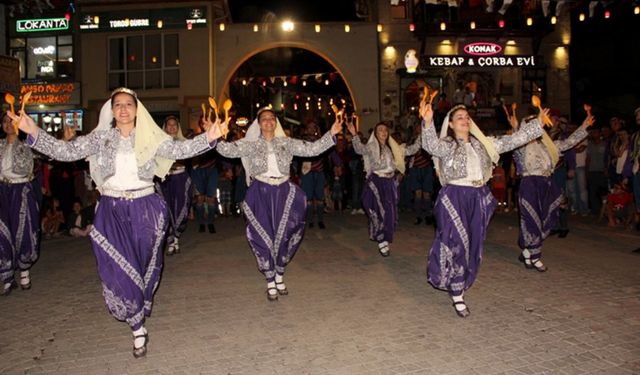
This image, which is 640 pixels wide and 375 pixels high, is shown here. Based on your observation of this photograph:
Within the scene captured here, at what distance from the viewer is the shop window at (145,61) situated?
2217cm

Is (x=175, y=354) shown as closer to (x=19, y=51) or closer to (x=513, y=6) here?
(x=513, y=6)

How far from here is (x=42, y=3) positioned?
1562cm

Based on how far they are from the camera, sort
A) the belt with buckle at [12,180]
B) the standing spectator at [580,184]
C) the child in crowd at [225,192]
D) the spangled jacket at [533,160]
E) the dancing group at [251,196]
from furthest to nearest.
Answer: the child in crowd at [225,192]
the standing spectator at [580,184]
the spangled jacket at [533,160]
the belt with buckle at [12,180]
the dancing group at [251,196]

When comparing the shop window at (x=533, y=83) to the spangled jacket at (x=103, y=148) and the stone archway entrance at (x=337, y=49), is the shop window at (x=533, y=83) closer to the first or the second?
the stone archway entrance at (x=337, y=49)

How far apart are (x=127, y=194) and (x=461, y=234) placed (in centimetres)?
304

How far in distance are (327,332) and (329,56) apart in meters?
18.1

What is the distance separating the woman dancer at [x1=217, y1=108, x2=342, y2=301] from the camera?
234 inches

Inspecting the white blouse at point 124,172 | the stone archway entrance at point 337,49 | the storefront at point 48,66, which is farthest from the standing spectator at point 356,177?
the storefront at point 48,66

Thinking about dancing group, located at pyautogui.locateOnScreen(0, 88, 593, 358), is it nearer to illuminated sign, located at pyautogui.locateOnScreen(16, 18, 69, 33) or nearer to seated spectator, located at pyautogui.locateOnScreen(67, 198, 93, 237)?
seated spectator, located at pyautogui.locateOnScreen(67, 198, 93, 237)

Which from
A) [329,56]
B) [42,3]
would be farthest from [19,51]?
[329,56]

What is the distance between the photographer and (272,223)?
19.7ft

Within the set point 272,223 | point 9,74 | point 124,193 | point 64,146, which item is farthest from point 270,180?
point 9,74

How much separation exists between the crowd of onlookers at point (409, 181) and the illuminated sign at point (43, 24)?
12.2 meters

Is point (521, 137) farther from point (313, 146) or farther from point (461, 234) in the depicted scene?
point (313, 146)
